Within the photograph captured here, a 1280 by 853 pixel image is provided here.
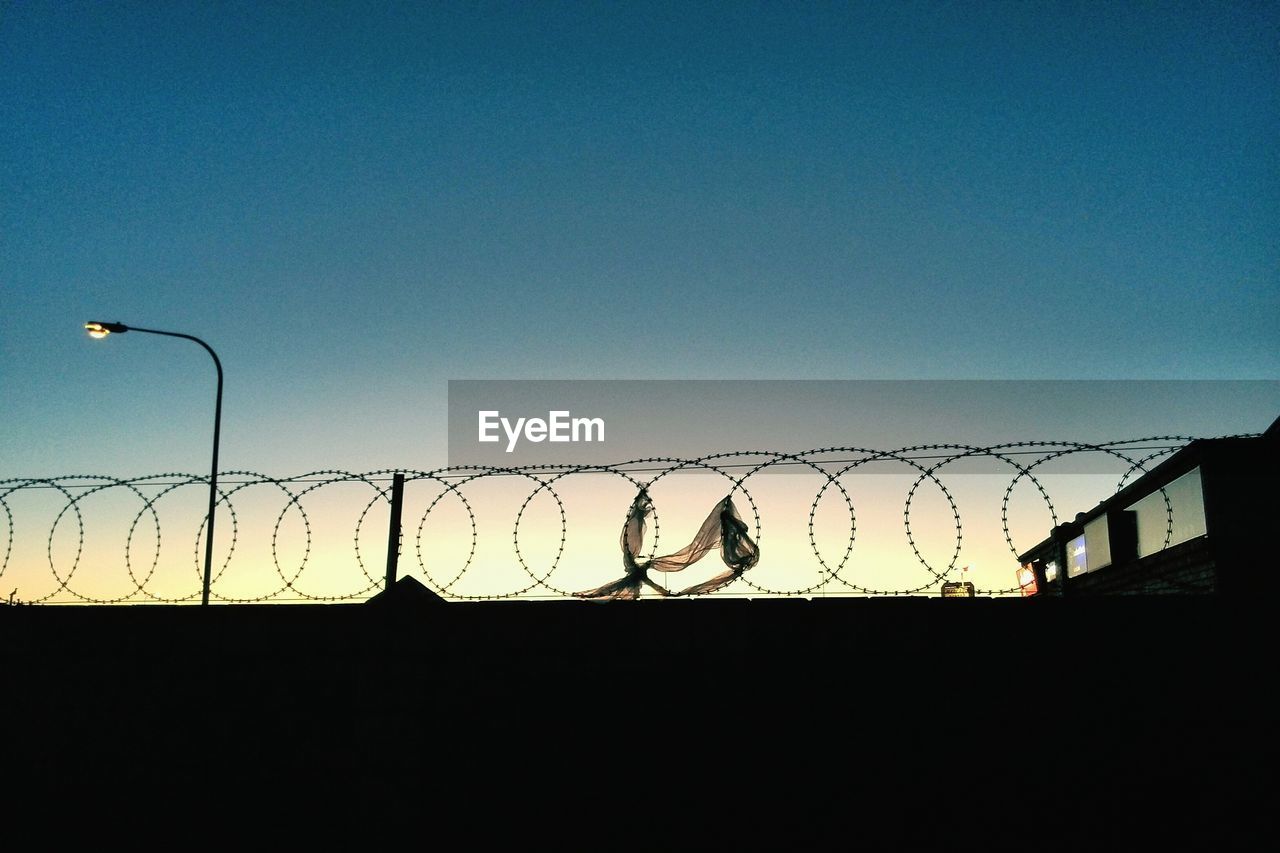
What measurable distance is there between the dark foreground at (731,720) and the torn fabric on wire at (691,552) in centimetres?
37

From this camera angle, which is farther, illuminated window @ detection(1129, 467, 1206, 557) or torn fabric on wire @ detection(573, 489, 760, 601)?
illuminated window @ detection(1129, 467, 1206, 557)

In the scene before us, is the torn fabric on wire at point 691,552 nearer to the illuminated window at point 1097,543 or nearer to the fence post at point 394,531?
the fence post at point 394,531

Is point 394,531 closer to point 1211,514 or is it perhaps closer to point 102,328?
point 102,328

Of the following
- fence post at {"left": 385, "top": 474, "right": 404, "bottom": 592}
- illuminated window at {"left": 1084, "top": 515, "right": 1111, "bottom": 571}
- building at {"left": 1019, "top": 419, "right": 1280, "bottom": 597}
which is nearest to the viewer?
fence post at {"left": 385, "top": 474, "right": 404, "bottom": 592}

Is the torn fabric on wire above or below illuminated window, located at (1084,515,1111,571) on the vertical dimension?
below

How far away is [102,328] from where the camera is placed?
11273mm

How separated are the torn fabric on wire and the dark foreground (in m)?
0.37

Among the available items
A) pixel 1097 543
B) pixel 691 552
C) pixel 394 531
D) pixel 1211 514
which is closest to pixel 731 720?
pixel 691 552

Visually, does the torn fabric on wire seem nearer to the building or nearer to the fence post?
the fence post

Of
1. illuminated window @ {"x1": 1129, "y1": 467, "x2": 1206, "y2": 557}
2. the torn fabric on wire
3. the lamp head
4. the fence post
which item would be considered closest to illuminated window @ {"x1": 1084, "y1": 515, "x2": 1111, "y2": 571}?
illuminated window @ {"x1": 1129, "y1": 467, "x2": 1206, "y2": 557}

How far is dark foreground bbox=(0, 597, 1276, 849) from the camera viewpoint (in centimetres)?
573

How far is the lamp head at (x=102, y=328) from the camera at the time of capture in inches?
442

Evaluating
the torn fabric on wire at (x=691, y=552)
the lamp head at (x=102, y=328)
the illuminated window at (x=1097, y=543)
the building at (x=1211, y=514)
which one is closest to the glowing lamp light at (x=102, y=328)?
the lamp head at (x=102, y=328)

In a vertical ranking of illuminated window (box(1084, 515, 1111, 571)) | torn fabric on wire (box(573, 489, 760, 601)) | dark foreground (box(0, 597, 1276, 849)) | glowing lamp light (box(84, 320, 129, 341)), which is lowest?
dark foreground (box(0, 597, 1276, 849))
